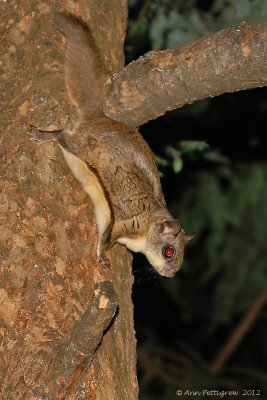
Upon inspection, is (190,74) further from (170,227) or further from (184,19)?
(184,19)

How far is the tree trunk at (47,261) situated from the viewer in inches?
123

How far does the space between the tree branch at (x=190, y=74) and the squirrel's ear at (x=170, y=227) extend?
2.97ft

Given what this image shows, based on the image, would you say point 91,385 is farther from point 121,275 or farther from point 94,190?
point 94,190

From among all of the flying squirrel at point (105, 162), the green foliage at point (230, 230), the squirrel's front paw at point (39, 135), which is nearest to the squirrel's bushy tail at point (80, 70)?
the flying squirrel at point (105, 162)

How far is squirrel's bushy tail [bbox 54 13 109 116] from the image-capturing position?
425 cm

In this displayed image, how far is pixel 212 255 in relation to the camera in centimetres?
887

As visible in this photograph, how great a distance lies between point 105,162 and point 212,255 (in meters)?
4.49

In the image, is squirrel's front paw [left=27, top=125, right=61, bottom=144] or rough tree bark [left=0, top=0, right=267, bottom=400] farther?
squirrel's front paw [left=27, top=125, right=61, bottom=144]

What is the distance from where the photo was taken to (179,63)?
13.1 feet

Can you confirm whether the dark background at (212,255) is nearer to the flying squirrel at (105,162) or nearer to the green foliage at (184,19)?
the green foliage at (184,19)

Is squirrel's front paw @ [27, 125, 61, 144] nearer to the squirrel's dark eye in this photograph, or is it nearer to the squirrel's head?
the squirrel's head

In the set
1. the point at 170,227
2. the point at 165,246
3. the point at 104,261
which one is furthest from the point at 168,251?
the point at 104,261

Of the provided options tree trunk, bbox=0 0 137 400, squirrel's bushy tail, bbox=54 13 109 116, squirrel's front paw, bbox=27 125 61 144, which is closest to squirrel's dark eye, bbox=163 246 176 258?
tree trunk, bbox=0 0 137 400

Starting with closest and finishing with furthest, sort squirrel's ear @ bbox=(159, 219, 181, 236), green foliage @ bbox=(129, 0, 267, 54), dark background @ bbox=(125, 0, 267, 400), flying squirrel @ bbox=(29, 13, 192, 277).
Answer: flying squirrel @ bbox=(29, 13, 192, 277), squirrel's ear @ bbox=(159, 219, 181, 236), green foliage @ bbox=(129, 0, 267, 54), dark background @ bbox=(125, 0, 267, 400)
